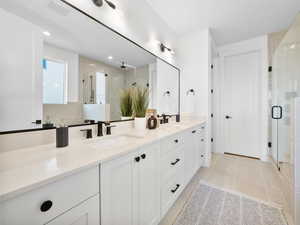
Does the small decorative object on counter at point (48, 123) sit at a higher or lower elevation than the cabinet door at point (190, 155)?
higher

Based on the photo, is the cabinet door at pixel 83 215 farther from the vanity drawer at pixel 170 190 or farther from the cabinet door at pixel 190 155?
the cabinet door at pixel 190 155

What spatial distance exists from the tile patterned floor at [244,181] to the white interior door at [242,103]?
38cm

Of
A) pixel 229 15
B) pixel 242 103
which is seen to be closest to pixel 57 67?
pixel 229 15

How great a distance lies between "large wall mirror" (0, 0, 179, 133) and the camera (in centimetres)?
84

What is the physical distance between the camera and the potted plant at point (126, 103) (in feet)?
5.41

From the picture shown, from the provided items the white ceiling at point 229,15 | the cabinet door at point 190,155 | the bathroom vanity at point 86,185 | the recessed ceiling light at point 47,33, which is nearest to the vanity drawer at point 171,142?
the bathroom vanity at point 86,185

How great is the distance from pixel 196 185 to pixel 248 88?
98.6 inches

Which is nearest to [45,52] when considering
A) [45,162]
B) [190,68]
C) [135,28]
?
[45,162]

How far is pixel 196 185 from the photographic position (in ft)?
6.81

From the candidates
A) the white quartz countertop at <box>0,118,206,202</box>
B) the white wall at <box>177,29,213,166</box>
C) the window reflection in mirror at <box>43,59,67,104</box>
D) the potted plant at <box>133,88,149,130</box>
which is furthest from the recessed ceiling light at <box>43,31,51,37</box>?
the white wall at <box>177,29,213,166</box>

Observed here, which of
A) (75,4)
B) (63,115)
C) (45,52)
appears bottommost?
(63,115)

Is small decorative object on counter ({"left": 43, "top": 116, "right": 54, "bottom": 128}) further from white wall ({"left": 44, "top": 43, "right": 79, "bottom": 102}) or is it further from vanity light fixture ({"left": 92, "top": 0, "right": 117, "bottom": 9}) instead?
vanity light fixture ({"left": 92, "top": 0, "right": 117, "bottom": 9})

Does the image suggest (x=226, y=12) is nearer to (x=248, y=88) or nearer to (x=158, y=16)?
(x=158, y=16)

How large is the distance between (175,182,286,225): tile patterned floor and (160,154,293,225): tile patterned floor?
0.03 metres
